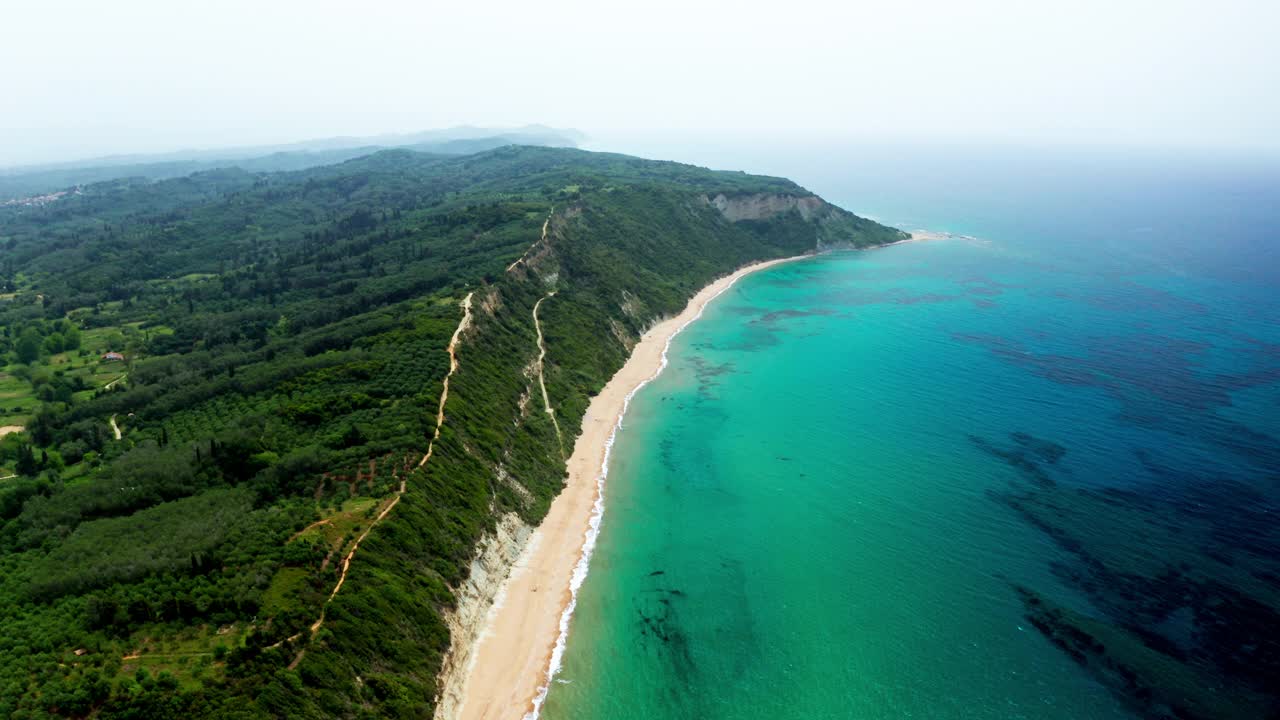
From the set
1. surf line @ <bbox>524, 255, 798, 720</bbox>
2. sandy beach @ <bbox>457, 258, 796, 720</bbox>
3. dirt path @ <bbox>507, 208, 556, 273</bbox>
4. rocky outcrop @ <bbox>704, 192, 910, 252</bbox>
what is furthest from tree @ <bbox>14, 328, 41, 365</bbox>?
rocky outcrop @ <bbox>704, 192, 910, 252</bbox>

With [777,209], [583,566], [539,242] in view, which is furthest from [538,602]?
[777,209]

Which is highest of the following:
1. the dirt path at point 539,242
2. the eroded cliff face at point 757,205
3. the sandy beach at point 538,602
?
the eroded cliff face at point 757,205

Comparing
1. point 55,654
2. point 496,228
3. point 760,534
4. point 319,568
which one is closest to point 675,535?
point 760,534

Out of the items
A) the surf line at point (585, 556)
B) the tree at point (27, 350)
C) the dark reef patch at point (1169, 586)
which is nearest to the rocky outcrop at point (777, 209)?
the surf line at point (585, 556)

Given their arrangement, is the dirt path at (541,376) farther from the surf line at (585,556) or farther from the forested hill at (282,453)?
the surf line at (585,556)

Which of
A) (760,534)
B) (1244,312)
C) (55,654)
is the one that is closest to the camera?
(55,654)

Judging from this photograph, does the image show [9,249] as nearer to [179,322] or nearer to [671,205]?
[179,322]

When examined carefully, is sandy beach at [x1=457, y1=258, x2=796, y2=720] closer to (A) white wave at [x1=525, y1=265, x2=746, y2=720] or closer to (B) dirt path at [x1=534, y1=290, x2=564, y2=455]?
(A) white wave at [x1=525, y1=265, x2=746, y2=720]

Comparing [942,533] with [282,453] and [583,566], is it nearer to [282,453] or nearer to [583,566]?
[583,566]
